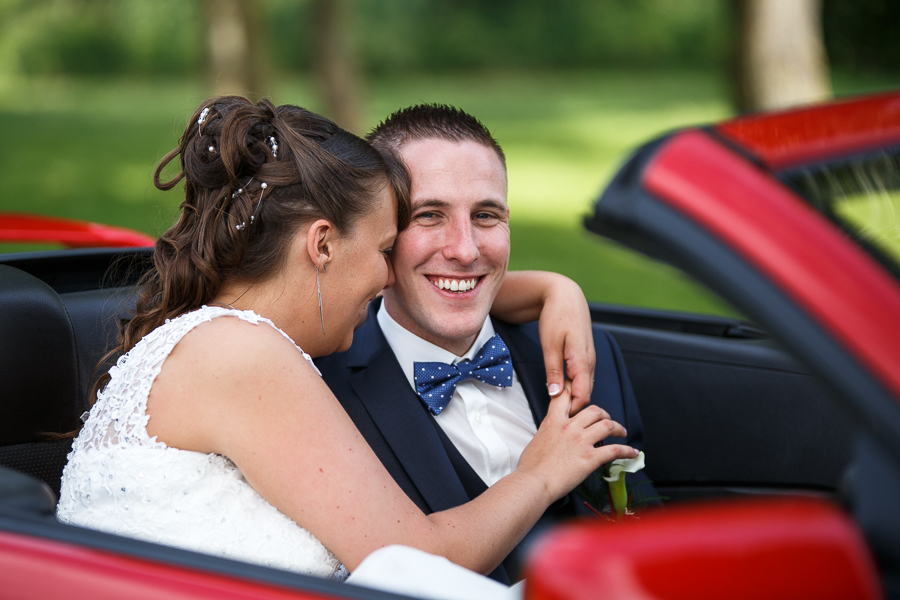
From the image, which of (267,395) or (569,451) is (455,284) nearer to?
(569,451)

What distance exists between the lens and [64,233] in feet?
10.6

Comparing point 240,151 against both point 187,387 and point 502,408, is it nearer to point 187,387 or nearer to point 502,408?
point 187,387

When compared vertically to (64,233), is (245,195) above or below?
above

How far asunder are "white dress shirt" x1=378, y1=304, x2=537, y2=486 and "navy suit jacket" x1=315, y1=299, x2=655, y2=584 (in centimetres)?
4

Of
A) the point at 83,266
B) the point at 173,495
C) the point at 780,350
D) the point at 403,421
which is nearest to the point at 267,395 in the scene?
the point at 173,495

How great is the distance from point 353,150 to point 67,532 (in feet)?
3.72

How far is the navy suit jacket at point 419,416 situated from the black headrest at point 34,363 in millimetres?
683

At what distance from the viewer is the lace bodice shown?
178 centimetres

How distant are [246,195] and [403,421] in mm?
725

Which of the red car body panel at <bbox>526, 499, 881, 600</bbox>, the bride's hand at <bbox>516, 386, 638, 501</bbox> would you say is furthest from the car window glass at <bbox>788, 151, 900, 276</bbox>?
the bride's hand at <bbox>516, 386, 638, 501</bbox>

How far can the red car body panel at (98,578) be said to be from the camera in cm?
127

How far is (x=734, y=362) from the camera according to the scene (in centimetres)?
286

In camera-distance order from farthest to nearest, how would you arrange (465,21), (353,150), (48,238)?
(465,21)
(48,238)
(353,150)

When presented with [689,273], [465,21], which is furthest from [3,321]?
[465,21]
